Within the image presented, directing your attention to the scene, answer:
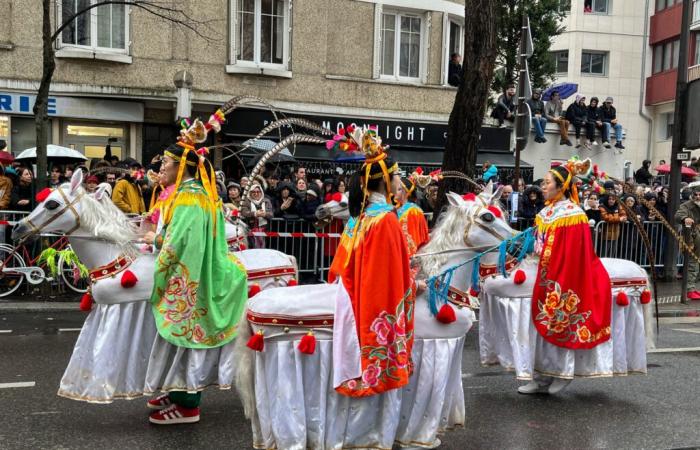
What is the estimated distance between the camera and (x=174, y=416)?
568 cm

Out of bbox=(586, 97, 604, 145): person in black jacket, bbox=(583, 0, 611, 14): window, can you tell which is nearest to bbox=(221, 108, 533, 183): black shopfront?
bbox=(586, 97, 604, 145): person in black jacket

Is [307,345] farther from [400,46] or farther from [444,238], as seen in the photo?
[400,46]

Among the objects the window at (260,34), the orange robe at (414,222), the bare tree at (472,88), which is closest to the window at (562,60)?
the window at (260,34)

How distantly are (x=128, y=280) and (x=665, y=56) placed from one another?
3456 cm

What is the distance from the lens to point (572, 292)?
21.3 feet

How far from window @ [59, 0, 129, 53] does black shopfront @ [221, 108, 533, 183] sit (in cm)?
305

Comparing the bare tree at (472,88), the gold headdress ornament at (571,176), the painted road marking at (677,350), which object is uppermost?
the bare tree at (472,88)

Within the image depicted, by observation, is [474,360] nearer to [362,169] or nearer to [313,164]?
[362,169]

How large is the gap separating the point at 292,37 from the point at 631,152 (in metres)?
21.2

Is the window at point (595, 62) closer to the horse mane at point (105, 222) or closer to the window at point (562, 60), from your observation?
the window at point (562, 60)

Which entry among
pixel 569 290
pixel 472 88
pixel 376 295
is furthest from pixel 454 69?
pixel 376 295

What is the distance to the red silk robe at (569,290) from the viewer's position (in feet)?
21.3

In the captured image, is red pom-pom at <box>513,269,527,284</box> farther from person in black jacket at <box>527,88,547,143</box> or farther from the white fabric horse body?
person in black jacket at <box>527,88,547,143</box>

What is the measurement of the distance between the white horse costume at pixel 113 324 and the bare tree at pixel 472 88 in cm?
710
